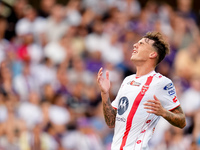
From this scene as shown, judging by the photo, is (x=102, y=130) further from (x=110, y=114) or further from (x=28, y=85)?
(x=110, y=114)

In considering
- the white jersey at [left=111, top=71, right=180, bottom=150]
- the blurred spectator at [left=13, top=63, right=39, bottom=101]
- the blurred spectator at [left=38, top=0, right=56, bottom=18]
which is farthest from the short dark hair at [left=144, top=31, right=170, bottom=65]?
the blurred spectator at [left=38, top=0, right=56, bottom=18]

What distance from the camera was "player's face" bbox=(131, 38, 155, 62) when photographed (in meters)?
6.11

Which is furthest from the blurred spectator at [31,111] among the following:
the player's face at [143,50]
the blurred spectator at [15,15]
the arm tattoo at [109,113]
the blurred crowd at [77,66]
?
the player's face at [143,50]

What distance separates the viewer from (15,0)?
48.4 ft

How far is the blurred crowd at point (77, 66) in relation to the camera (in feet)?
37.9

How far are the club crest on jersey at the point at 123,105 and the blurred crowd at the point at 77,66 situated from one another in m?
5.06

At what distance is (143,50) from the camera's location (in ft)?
20.1

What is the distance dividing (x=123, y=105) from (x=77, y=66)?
728cm

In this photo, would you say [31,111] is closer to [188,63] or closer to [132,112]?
[188,63]

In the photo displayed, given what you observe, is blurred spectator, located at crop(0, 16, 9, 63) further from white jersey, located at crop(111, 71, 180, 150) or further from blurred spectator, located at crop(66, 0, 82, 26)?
white jersey, located at crop(111, 71, 180, 150)

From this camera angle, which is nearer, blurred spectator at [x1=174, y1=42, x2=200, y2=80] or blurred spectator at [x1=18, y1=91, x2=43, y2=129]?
blurred spectator at [x1=18, y1=91, x2=43, y2=129]

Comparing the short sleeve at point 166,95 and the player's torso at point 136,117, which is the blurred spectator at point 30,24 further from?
the short sleeve at point 166,95

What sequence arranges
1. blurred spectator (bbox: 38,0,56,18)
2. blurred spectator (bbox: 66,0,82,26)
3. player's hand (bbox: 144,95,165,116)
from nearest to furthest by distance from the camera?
player's hand (bbox: 144,95,165,116), blurred spectator (bbox: 38,0,56,18), blurred spectator (bbox: 66,0,82,26)

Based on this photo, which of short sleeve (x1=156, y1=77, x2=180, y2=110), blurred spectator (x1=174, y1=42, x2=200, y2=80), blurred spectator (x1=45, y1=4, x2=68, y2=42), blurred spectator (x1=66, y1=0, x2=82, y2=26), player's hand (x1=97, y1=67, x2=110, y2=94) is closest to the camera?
short sleeve (x1=156, y1=77, x2=180, y2=110)
